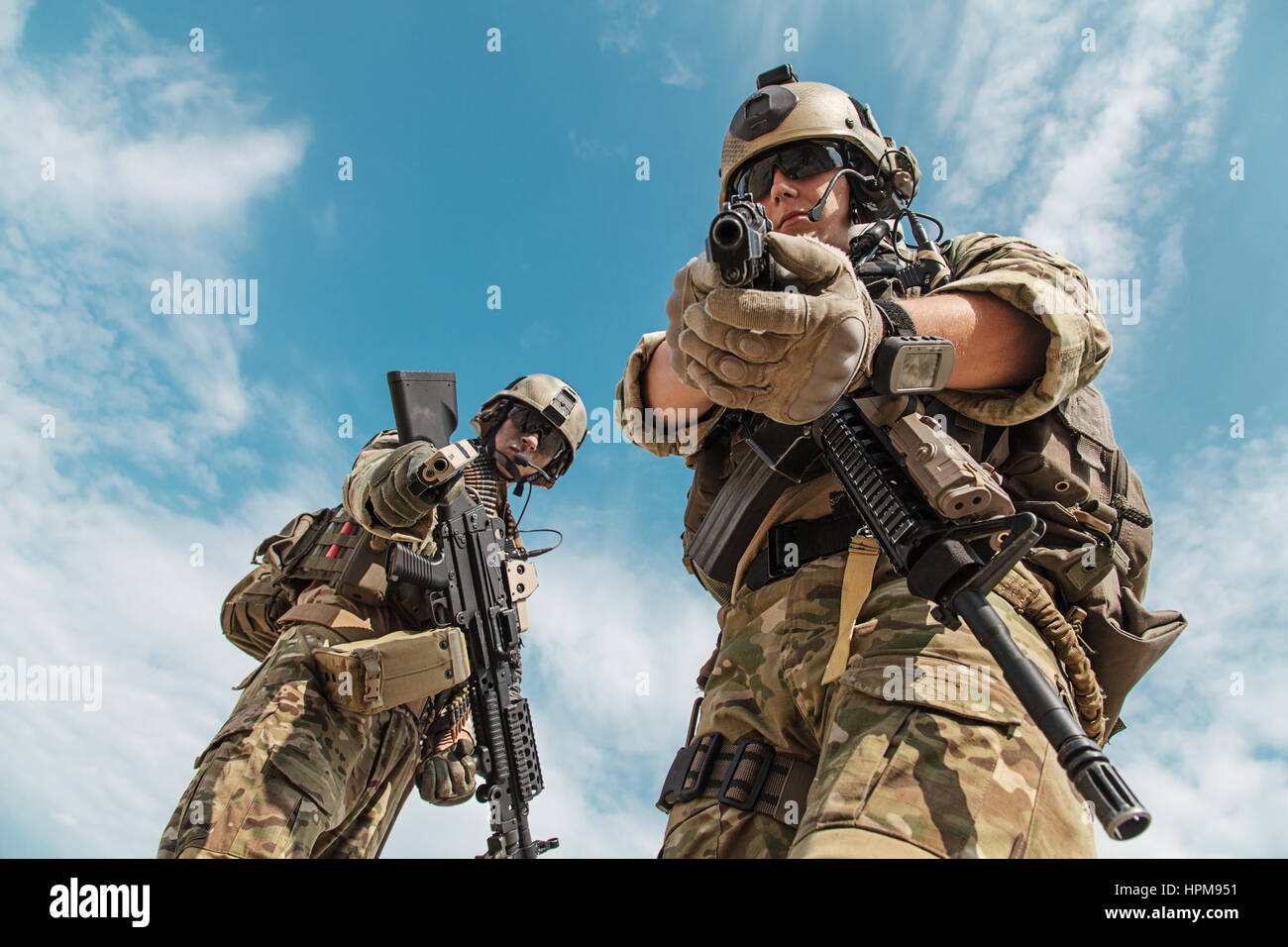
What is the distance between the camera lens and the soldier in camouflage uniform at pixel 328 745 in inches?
181

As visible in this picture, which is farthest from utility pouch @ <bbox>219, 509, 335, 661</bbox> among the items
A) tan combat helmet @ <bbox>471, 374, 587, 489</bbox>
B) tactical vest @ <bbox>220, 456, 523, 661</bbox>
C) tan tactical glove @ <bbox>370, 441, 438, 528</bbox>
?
tan combat helmet @ <bbox>471, 374, 587, 489</bbox>

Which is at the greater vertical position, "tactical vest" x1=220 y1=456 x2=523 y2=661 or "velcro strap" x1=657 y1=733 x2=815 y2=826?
"tactical vest" x1=220 y1=456 x2=523 y2=661

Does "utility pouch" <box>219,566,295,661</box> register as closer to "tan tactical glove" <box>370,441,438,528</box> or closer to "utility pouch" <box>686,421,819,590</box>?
"tan tactical glove" <box>370,441,438,528</box>

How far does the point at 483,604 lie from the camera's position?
6.60 meters

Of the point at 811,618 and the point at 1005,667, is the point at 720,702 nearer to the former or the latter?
the point at 811,618

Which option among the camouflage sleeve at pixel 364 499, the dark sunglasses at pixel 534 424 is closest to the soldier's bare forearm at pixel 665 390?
the camouflage sleeve at pixel 364 499

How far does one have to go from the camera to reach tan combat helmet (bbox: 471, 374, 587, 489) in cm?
779

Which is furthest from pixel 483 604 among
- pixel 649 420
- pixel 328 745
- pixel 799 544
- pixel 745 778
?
pixel 745 778

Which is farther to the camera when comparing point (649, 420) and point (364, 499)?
point (364, 499)

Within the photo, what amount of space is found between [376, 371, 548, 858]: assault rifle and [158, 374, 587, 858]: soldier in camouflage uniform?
265mm

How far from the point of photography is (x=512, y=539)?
24.1ft

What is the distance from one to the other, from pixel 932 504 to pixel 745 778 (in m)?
0.96

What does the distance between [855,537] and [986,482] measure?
472 mm

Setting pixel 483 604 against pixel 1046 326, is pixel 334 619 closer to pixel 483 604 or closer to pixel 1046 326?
pixel 483 604
